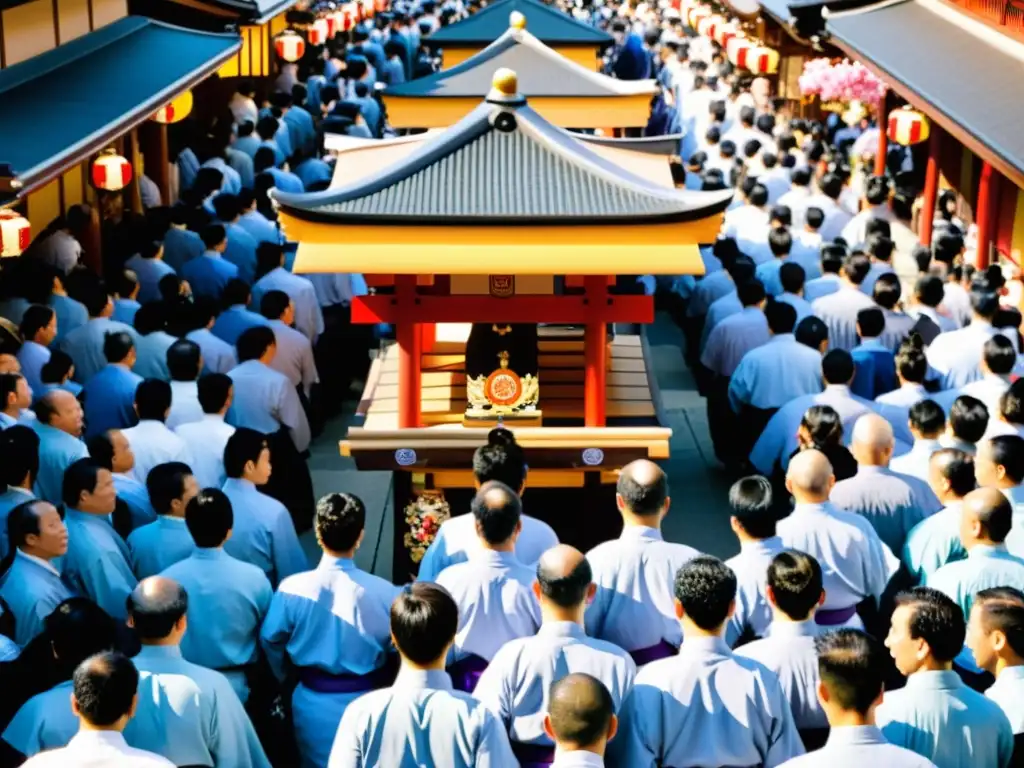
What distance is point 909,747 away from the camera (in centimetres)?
589

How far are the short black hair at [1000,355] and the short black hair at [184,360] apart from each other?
505 cm

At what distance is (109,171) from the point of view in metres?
14.2

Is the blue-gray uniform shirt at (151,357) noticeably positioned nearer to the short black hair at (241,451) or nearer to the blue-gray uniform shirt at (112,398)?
the blue-gray uniform shirt at (112,398)

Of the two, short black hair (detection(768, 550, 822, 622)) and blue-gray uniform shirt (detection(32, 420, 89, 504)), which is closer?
short black hair (detection(768, 550, 822, 622))

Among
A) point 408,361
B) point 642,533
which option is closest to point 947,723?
point 642,533

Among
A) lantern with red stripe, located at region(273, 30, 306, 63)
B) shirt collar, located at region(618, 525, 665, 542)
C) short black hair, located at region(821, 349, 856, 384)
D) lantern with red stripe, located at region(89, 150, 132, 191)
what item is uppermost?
shirt collar, located at region(618, 525, 665, 542)

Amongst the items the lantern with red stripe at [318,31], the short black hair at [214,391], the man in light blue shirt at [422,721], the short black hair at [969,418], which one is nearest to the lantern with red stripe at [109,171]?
the short black hair at [214,391]

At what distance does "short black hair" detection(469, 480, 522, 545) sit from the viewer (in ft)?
23.0

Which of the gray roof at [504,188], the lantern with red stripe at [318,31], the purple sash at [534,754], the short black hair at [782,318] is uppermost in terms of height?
the gray roof at [504,188]

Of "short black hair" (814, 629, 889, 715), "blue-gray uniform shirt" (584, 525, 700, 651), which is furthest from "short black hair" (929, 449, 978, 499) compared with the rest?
"short black hair" (814, 629, 889, 715)

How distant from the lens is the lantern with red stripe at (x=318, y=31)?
26312 millimetres

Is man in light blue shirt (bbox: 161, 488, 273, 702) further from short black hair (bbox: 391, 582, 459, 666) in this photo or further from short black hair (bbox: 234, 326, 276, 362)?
short black hair (bbox: 234, 326, 276, 362)

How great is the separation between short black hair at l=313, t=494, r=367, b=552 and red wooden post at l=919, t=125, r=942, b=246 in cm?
1233

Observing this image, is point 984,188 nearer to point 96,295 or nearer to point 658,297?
point 658,297
